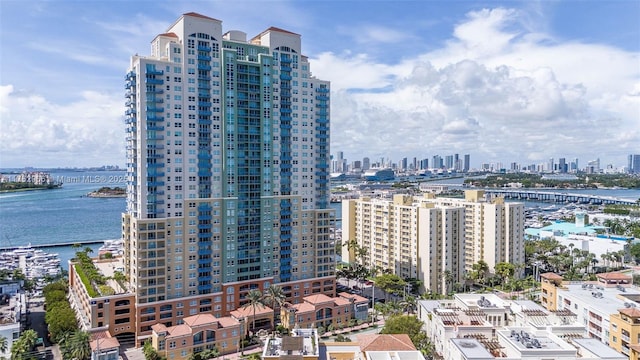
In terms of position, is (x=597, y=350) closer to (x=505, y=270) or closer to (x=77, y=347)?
(x=505, y=270)

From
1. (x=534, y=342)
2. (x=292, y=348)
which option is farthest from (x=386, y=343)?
(x=534, y=342)

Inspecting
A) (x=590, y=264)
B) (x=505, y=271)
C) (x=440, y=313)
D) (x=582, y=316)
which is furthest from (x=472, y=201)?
(x=440, y=313)

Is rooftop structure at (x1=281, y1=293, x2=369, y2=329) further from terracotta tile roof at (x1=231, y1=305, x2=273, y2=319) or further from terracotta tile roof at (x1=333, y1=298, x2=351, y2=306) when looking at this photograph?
A: terracotta tile roof at (x1=231, y1=305, x2=273, y2=319)

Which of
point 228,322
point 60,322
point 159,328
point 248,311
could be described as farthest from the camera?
point 248,311

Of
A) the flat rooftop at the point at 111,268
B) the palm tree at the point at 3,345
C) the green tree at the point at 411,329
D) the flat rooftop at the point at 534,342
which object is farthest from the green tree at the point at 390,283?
the palm tree at the point at 3,345

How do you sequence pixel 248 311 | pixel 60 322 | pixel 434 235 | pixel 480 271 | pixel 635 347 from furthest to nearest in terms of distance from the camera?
pixel 480 271 → pixel 434 235 → pixel 248 311 → pixel 60 322 → pixel 635 347
